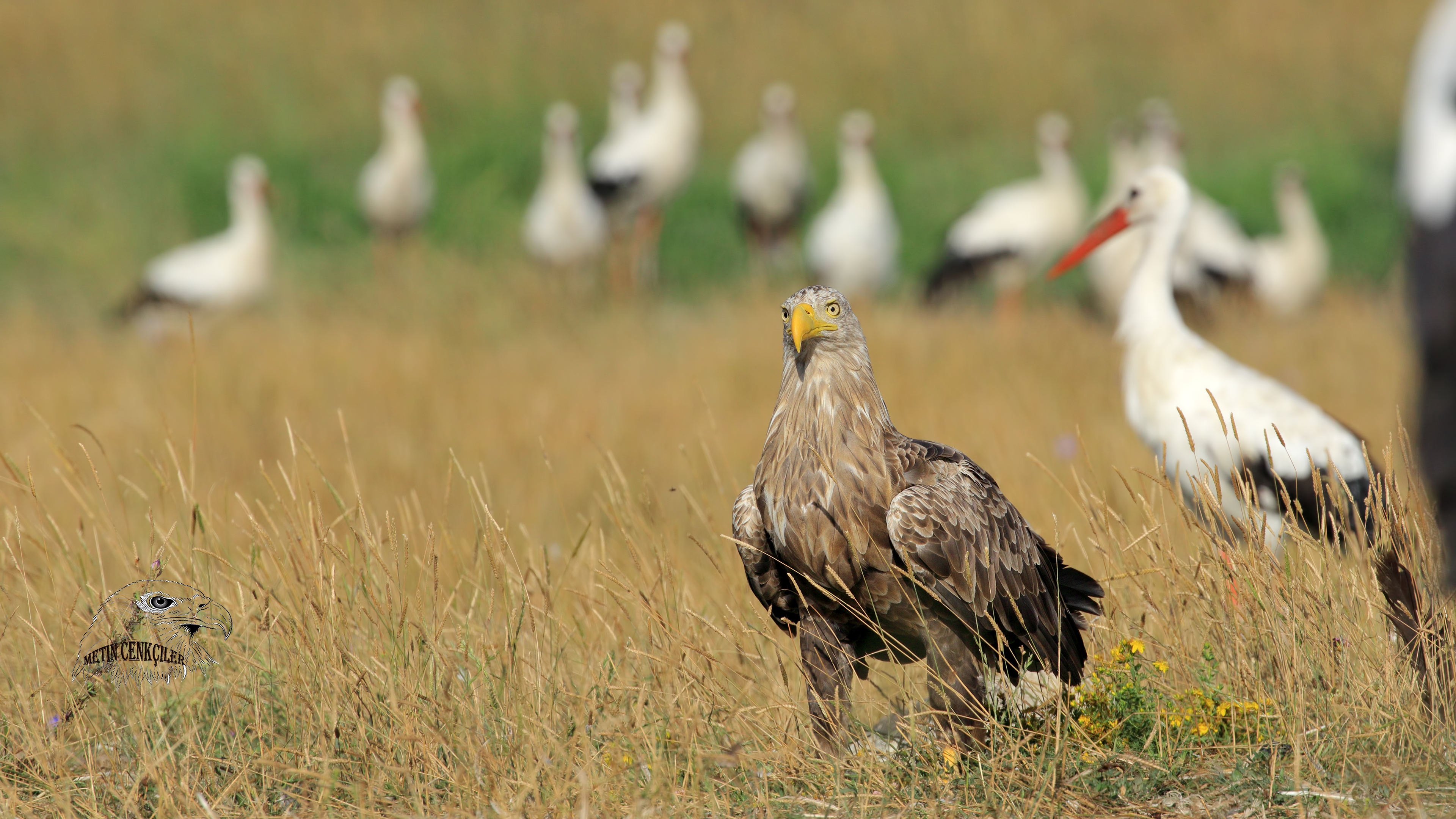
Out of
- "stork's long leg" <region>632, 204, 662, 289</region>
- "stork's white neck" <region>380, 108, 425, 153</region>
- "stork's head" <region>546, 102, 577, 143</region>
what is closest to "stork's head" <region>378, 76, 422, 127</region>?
"stork's white neck" <region>380, 108, 425, 153</region>

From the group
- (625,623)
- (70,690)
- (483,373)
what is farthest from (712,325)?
(70,690)

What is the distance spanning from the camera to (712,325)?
1141 centimetres

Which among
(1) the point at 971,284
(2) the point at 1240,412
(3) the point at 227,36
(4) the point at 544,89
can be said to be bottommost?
(2) the point at 1240,412

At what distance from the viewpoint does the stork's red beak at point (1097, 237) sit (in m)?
A: 6.32

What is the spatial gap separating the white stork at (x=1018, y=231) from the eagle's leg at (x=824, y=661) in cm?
1004

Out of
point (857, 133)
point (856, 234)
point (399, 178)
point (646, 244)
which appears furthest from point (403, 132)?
point (856, 234)

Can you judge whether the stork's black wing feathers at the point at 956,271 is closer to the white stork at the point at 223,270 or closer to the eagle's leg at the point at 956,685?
the white stork at the point at 223,270

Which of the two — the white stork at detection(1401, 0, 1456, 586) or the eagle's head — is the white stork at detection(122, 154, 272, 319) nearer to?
the eagle's head

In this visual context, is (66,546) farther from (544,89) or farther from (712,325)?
(544,89)

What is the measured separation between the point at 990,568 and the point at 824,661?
0.50 meters

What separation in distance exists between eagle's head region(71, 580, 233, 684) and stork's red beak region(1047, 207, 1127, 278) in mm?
4097

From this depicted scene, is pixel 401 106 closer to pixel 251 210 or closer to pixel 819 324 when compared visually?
pixel 251 210

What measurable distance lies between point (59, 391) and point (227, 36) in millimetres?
12089

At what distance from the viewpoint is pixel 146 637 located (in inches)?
143
